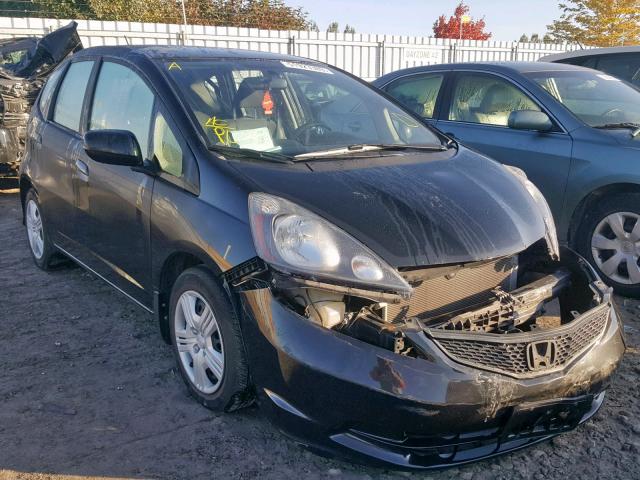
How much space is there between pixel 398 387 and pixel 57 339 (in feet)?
7.87

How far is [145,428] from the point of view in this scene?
264cm

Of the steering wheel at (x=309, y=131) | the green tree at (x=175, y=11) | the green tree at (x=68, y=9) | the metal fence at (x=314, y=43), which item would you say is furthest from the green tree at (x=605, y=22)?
the steering wheel at (x=309, y=131)

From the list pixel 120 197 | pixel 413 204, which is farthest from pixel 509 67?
pixel 120 197

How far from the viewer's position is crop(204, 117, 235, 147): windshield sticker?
2.84 metres

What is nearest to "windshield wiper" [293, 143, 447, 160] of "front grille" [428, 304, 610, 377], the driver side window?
"front grille" [428, 304, 610, 377]

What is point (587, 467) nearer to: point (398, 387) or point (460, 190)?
point (398, 387)

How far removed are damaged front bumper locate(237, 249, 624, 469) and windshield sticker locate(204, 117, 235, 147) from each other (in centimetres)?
89

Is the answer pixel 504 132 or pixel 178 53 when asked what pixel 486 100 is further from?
pixel 178 53

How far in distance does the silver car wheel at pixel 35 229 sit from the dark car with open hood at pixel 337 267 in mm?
1325

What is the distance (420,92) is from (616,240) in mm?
2379

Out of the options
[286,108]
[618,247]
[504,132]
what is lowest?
[618,247]

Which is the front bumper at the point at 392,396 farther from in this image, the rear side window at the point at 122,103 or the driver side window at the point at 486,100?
the driver side window at the point at 486,100

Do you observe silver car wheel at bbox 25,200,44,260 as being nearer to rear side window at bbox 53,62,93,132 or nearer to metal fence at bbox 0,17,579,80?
rear side window at bbox 53,62,93,132

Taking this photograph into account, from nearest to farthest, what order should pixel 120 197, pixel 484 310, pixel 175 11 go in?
1. pixel 484 310
2. pixel 120 197
3. pixel 175 11
